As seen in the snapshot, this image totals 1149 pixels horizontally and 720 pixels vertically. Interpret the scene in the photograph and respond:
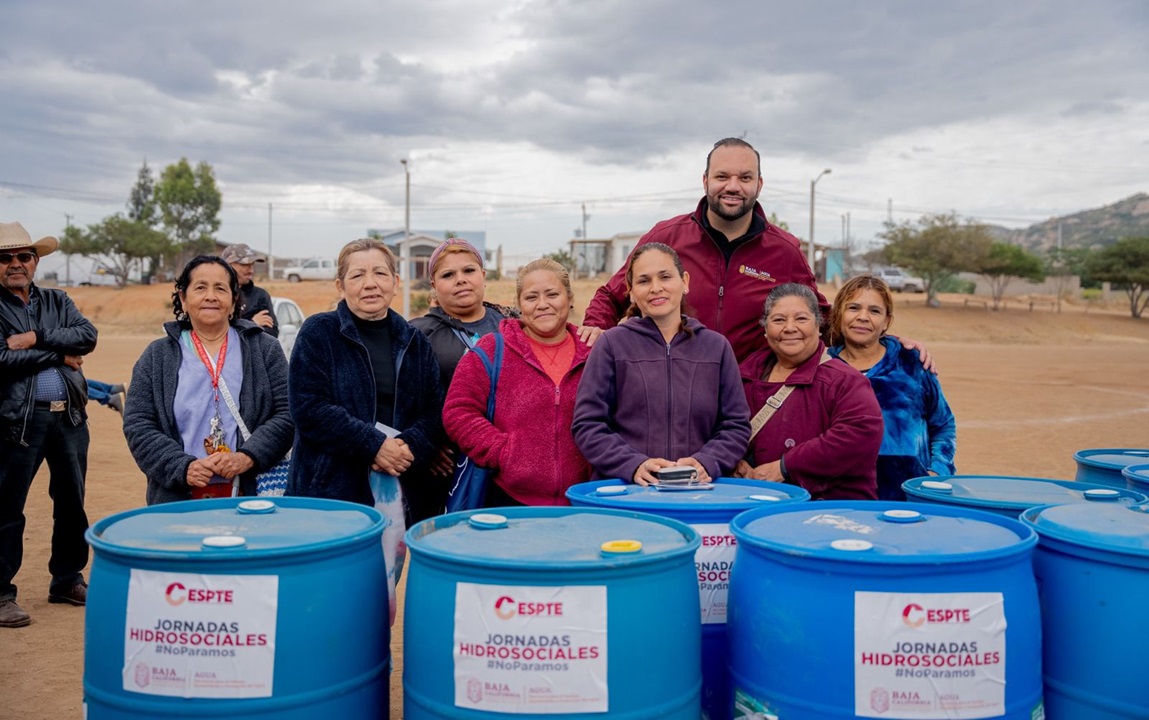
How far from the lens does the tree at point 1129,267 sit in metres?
43.2

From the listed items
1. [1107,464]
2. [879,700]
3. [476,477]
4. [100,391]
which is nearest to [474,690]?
[879,700]

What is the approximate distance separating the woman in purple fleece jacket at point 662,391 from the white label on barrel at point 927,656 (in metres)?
1.25

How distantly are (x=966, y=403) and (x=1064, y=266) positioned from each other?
1889 inches

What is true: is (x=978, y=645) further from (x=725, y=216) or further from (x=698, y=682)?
(x=725, y=216)

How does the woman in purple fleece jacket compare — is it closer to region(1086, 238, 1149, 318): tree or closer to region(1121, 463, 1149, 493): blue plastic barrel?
region(1121, 463, 1149, 493): blue plastic barrel

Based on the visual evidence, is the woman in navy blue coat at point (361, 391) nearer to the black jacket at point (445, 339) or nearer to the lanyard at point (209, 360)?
the black jacket at point (445, 339)

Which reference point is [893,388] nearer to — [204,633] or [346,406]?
[346,406]

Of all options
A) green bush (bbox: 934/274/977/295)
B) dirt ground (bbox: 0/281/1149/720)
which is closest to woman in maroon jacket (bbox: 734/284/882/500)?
dirt ground (bbox: 0/281/1149/720)

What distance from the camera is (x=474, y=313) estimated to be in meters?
4.54

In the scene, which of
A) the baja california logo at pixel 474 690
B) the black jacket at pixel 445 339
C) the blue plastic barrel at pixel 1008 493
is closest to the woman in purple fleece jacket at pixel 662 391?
the blue plastic barrel at pixel 1008 493

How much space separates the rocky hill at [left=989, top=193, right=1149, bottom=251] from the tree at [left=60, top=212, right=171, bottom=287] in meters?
136

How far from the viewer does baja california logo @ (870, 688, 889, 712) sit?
222cm

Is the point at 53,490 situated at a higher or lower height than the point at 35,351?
lower

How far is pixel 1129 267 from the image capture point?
43656mm
